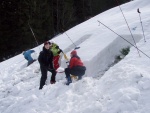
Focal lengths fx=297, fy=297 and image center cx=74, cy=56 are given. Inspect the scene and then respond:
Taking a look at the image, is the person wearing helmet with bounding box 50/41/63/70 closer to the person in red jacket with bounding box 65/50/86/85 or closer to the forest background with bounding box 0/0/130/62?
the person in red jacket with bounding box 65/50/86/85

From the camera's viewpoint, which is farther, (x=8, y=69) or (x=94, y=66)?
(x=8, y=69)

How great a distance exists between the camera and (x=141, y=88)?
770 cm

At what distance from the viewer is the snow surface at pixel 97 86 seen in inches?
300

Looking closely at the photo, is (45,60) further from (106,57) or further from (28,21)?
(28,21)

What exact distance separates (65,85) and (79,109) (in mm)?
2211

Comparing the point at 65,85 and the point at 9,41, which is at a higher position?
the point at 65,85

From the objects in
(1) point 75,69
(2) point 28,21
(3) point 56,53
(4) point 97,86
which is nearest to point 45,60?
(1) point 75,69

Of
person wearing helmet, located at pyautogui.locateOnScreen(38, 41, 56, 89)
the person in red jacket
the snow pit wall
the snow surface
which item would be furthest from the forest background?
the person in red jacket

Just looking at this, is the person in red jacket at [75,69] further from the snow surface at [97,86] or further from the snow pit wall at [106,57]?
the snow pit wall at [106,57]

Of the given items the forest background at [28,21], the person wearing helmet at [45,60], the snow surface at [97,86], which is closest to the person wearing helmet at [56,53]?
the snow surface at [97,86]

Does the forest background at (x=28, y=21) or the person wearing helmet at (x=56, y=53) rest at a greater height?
the person wearing helmet at (x=56, y=53)

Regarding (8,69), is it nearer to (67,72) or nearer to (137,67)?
(67,72)

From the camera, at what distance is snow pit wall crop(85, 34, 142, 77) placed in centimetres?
1155

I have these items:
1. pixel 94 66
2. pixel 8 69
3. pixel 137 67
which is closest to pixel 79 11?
pixel 8 69
